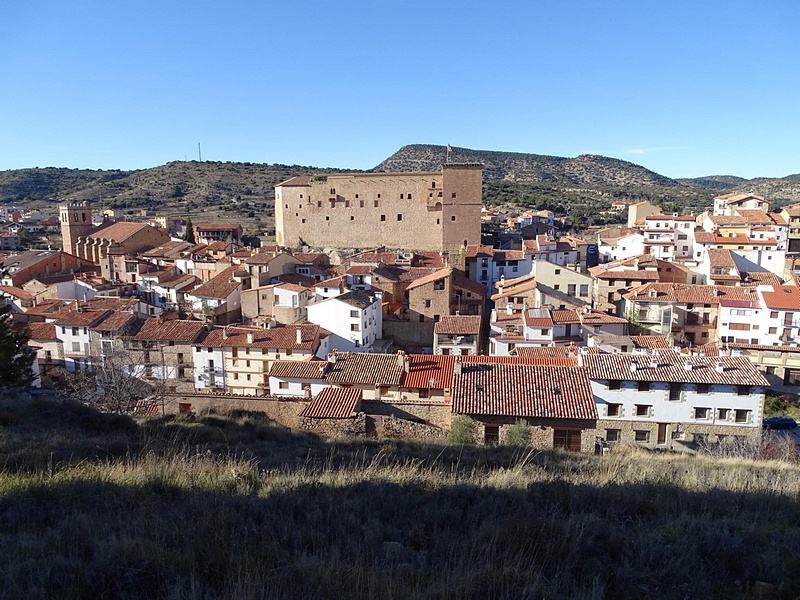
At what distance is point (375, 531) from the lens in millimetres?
3979

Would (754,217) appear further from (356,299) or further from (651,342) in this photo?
(356,299)

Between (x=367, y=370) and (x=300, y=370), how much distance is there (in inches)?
109

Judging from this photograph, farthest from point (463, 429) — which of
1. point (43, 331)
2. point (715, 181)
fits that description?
point (715, 181)

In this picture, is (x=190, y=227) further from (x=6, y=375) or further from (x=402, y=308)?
(x=6, y=375)

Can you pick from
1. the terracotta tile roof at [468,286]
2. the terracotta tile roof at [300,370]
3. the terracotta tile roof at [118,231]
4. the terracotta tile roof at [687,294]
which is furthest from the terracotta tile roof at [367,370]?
the terracotta tile roof at [118,231]

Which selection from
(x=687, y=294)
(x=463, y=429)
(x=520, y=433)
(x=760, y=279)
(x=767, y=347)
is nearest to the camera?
(x=520, y=433)

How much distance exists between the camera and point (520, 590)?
3053 millimetres

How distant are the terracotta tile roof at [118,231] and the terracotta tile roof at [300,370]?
1195 inches

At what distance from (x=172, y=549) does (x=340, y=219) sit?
45.8 meters

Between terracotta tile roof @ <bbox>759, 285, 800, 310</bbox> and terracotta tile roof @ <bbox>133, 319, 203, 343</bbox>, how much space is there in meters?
26.6

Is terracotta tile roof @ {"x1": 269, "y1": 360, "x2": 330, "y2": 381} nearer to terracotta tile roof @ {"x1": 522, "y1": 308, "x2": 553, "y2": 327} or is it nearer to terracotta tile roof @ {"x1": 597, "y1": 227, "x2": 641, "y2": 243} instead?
terracotta tile roof @ {"x1": 522, "y1": 308, "x2": 553, "y2": 327}

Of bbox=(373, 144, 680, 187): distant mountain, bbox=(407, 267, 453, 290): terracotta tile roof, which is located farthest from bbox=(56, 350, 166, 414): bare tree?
bbox=(373, 144, 680, 187): distant mountain

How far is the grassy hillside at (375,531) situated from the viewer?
3131 mm

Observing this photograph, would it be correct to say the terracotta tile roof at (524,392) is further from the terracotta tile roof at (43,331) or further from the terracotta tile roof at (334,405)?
the terracotta tile roof at (43,331)
